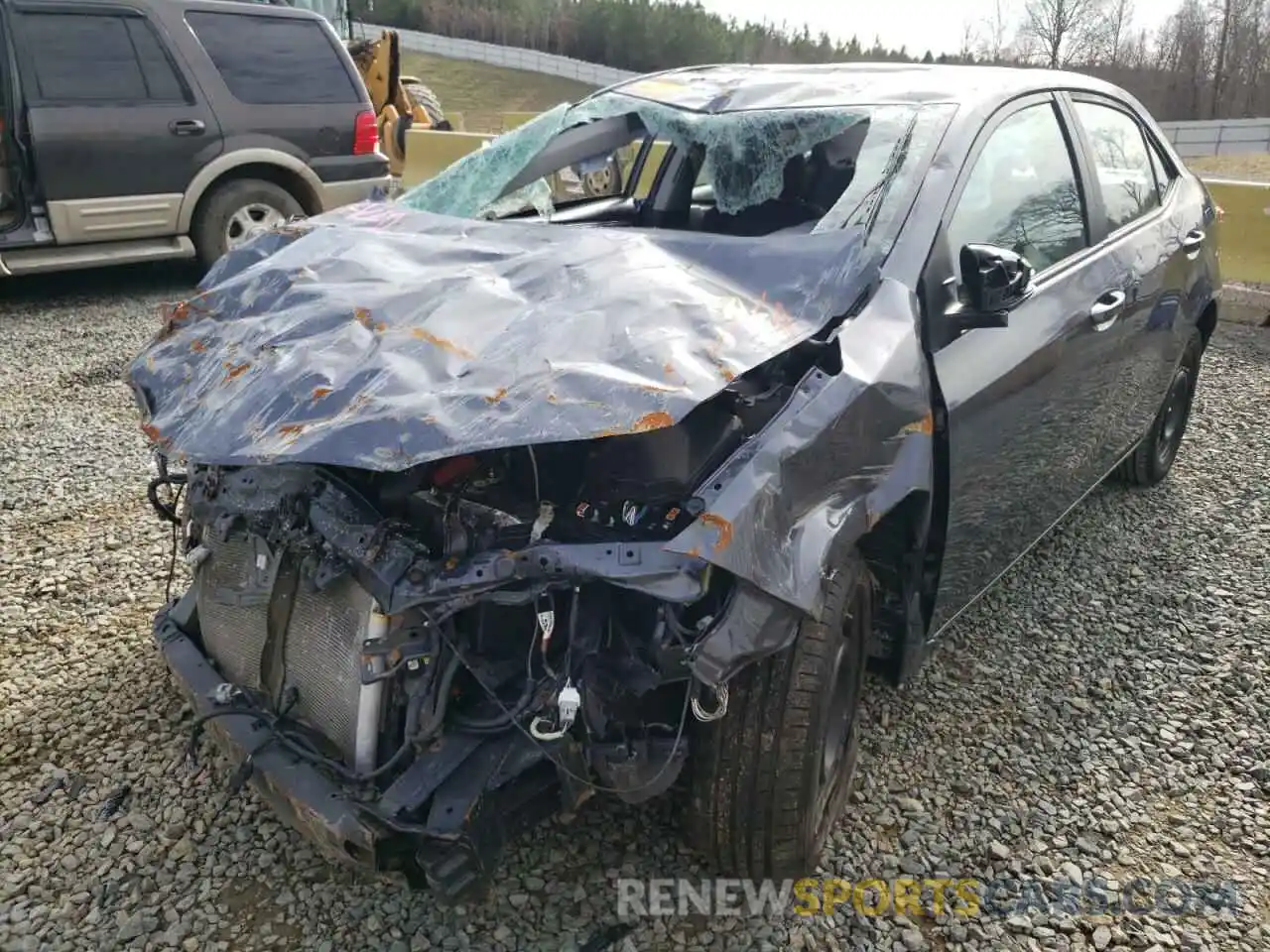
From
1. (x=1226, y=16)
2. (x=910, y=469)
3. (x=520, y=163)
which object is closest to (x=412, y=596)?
(x=910, y=469)

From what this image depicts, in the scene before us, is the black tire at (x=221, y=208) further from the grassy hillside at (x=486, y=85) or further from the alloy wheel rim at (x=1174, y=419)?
the grassy hillside at (x=486, y=85)

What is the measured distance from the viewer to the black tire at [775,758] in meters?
2.07

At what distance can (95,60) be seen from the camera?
685 centimetres

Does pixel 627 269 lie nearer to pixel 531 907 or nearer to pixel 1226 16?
pixel 531 907

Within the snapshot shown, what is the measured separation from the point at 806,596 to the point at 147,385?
172 cm

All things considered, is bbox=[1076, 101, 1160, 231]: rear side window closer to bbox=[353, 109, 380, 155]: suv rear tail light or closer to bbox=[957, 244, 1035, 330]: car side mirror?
bbox=[957, 244, 1035, 330]: car side mirror

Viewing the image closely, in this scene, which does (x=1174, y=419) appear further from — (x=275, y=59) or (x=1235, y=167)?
(x=1235, y=167)

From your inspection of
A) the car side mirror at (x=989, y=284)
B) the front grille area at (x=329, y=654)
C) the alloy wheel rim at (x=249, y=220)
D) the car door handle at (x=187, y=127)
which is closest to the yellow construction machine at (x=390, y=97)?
the alloy wheel rim at (x=249, y=220)

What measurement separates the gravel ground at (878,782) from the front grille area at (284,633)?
1.50 feet

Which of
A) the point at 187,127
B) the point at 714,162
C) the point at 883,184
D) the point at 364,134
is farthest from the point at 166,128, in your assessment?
the point at 883,184

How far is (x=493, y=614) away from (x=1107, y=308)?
2.31 metres

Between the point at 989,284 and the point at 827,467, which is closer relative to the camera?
the point at 827,467

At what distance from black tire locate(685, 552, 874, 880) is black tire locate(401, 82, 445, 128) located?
12774 mm

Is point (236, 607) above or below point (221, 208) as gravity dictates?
below
